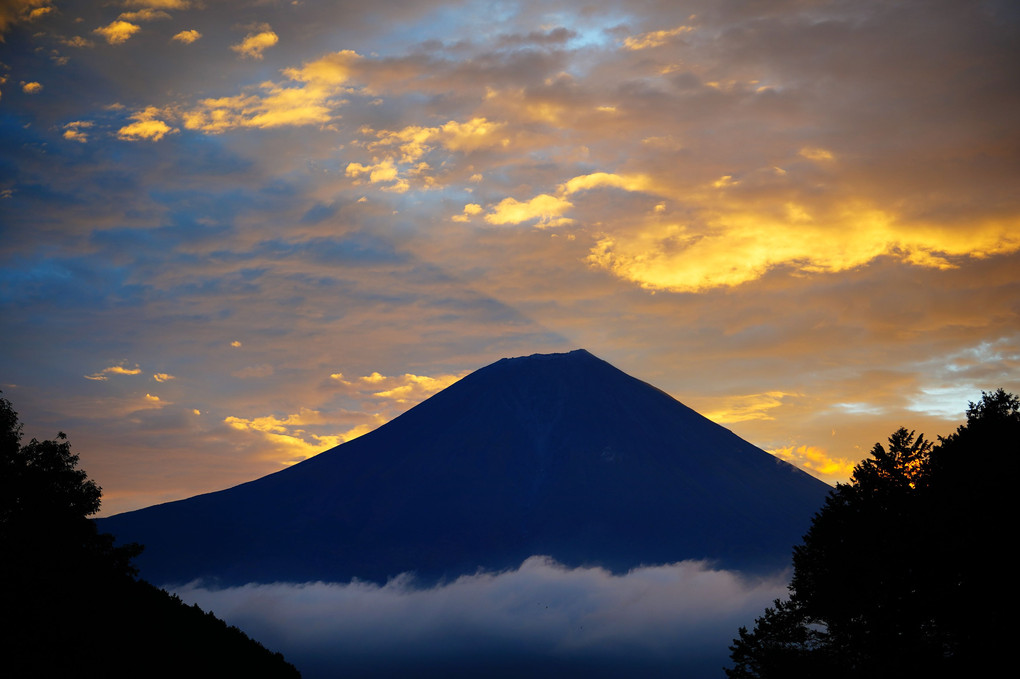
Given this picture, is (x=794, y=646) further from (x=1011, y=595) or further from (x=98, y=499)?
(x=98, y=499)

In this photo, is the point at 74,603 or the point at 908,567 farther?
the point at 908,567

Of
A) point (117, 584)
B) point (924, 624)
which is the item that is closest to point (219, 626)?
point (117, 584)

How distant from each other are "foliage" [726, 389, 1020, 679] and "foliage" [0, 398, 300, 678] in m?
20.8

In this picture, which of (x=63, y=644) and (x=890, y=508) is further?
(x=890, y=508)

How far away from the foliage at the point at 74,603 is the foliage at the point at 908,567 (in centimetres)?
2079

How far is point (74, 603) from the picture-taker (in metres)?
27.8

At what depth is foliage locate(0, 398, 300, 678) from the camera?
25.0 m

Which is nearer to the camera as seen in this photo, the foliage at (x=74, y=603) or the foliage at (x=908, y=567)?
the foliage at (x=74, y=603)

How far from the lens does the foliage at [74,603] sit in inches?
983

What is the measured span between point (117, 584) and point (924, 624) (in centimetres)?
2962

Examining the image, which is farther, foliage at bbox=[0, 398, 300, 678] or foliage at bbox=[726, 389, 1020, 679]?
foliage at bbox=[726, 389, 1020, 679]

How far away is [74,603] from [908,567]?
95.9 ft

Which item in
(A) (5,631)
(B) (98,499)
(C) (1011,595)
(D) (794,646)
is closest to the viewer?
(A) (5,631)

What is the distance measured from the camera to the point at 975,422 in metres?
33.5
